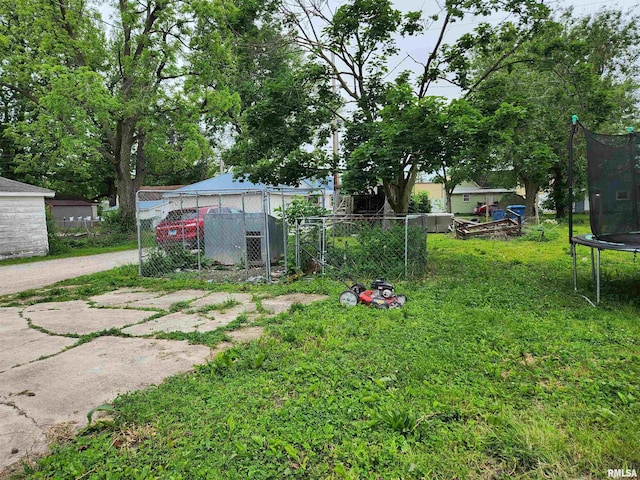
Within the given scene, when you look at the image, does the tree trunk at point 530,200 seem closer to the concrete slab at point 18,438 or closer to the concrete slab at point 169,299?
the concrete slab at point 169,299

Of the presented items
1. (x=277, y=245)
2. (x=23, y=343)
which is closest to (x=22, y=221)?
(x=277, y=245)

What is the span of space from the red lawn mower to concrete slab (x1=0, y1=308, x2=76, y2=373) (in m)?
3.24

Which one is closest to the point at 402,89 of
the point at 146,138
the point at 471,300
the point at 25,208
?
the point at 471,300

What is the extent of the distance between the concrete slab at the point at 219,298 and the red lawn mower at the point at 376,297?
1.70 meters

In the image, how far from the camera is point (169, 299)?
6.14 metres

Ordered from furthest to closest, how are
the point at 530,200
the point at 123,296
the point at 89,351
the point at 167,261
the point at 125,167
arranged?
1. the point at 530,200
2. the point at 125,167
3. the point at 167,261
4. the point at 123,296
5. the point at 89,351

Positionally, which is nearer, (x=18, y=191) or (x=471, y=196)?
(x=18, y=191)

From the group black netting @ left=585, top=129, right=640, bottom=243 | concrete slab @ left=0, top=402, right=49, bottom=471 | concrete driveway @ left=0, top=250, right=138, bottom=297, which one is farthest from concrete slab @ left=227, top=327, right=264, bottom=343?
concrete driveway @ left=0, top=250, right=138, bottom=297

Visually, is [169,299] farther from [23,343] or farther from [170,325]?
[23,343]

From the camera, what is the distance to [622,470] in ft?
6.09

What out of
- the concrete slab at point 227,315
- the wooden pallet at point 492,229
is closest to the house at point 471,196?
the wooden pallet at point 492,229

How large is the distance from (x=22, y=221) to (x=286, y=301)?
11382 millimetres

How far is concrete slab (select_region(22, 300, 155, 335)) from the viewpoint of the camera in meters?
4.65

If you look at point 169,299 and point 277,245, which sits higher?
point 277,245
